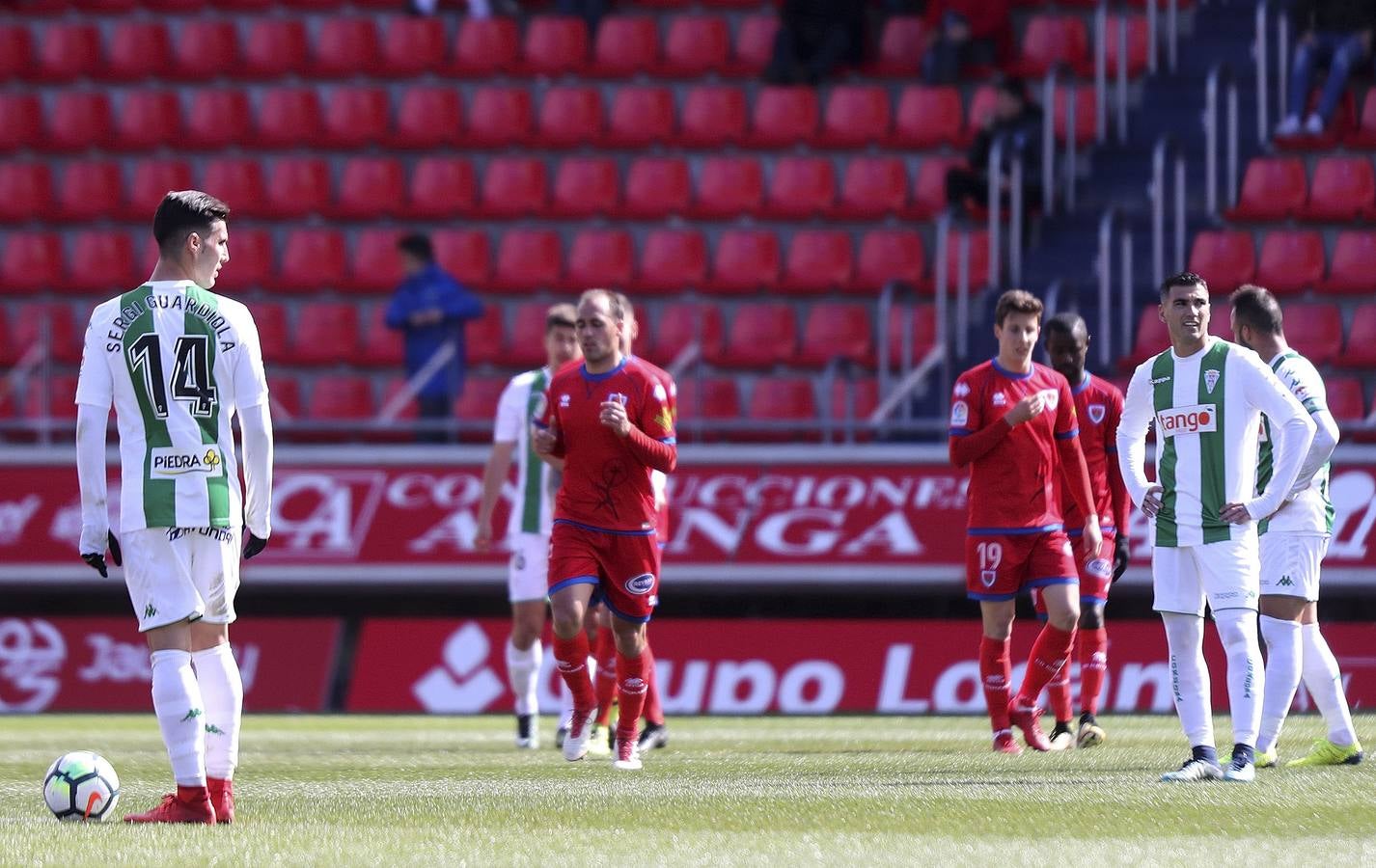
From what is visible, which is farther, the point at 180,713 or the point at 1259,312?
the point at 1259,312

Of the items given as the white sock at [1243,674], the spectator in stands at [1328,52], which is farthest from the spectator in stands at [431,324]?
the white sock at [1243,674]

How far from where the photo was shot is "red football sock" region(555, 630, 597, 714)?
379 inches

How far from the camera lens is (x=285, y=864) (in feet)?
19.6

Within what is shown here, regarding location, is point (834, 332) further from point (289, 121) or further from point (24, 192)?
point (24, 192)

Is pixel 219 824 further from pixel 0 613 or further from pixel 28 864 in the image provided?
pixel 0 613

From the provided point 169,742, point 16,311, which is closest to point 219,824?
point 169,742

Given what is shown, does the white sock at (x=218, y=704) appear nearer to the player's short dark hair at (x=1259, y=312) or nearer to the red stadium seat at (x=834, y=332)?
the player's short dark hair at (x=1259, y=312)

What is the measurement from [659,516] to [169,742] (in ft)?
13.3

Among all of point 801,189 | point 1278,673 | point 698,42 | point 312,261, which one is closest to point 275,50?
point 312,261

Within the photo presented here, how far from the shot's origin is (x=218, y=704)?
692cm

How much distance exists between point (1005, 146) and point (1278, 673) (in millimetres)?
9997

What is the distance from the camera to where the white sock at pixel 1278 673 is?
8781 mm

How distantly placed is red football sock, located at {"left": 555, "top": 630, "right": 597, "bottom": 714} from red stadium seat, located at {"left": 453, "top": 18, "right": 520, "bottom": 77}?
12.2 meters

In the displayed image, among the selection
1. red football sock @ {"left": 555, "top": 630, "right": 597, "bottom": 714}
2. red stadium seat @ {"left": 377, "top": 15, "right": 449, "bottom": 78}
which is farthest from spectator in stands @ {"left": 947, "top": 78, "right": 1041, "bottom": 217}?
red football sock @ {"left": 555, "top": 630, "right": 597, "bottom": 714}
